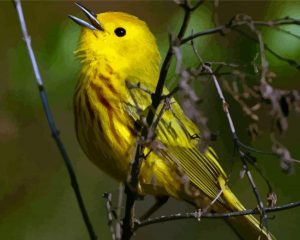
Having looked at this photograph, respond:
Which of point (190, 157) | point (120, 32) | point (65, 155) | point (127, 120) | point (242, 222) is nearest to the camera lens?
point (65, 155)

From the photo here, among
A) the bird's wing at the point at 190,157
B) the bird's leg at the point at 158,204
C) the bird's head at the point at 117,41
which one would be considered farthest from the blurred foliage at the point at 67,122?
the bird's leg at the point at 158,204

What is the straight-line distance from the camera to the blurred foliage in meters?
3.71

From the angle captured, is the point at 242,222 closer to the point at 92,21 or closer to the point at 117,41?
the point at 117,41

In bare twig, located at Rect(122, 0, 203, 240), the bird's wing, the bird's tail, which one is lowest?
the bird's tail

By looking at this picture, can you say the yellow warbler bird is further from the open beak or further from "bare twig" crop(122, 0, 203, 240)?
"bare twig" crop(122, 0, 203, 240)

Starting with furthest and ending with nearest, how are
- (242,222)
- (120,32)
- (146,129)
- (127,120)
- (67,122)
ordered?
(67,122), (120,32), (242,222), (127,120), (146,129)

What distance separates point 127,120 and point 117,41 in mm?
551

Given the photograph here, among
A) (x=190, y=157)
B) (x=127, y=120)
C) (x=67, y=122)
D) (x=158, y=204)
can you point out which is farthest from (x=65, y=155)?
(x=67, y=122)

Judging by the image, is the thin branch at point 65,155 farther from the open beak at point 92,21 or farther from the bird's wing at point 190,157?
the open beak at point 92,21

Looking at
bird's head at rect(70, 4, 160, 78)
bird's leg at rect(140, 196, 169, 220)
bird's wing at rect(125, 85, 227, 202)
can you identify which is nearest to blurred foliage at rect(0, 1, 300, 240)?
bird's head at rect(70, 4, 160, 78)

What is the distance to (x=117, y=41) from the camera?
402cm

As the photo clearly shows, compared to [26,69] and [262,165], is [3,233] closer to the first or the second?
[26,69]

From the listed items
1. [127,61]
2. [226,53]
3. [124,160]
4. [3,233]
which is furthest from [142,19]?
[3,233]

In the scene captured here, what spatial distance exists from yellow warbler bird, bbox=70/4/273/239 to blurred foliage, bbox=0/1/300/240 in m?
0.12
